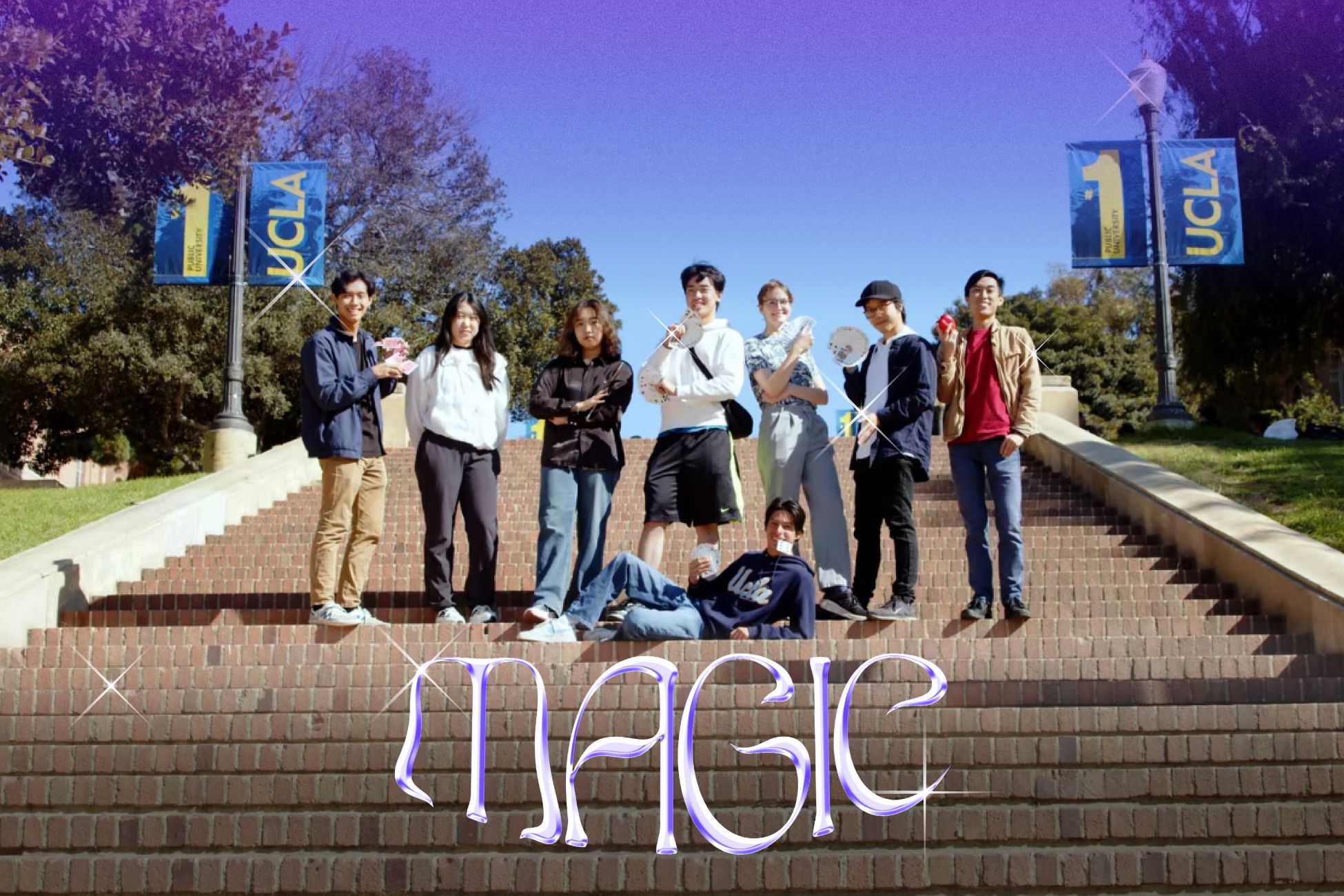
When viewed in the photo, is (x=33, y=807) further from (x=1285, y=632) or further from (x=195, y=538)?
(x=1285, y=632)

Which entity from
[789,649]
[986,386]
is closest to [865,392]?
[986,386]

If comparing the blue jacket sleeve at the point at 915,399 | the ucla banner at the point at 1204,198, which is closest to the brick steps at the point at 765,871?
the blue jacket sleeve at the point at 915,399

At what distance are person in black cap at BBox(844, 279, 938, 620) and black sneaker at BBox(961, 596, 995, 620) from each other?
25 centimetres

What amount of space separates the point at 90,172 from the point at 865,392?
11.0 metres

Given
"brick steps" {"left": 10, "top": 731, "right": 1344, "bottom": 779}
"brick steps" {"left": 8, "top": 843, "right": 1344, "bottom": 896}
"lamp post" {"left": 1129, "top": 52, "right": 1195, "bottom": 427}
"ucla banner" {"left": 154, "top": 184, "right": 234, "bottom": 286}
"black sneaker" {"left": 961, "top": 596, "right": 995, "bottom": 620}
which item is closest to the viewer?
"brick steps" {"left": 8, "top": 843, "right": 1344, "bottom": 896}

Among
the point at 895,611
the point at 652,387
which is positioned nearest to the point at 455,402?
the point at 652,387

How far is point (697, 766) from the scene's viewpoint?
4574mm

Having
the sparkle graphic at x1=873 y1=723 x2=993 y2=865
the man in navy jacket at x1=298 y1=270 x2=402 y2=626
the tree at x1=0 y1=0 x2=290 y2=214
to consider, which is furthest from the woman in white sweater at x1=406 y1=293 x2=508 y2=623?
the tree at x1=0 y1=0 x2=290 y2=214

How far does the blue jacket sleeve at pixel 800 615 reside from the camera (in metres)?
→ 5.57

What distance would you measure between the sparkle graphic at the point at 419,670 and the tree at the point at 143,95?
9.10 m

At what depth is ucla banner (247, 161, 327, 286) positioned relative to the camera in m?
14.4

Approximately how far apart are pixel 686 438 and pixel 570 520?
2.21 ft

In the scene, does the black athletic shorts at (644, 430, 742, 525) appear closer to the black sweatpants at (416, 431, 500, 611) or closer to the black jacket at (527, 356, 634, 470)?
the black jacket at (527, 356, 634, 470)

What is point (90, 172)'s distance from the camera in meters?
14.5
